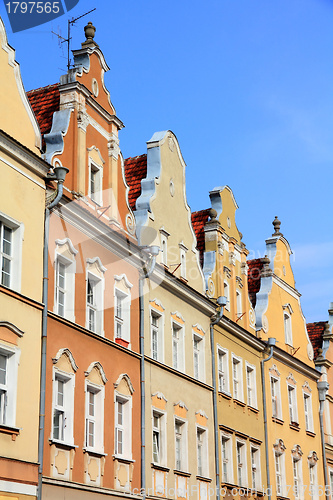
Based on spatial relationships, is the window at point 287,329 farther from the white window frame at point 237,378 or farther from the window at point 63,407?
the window at point 63,407

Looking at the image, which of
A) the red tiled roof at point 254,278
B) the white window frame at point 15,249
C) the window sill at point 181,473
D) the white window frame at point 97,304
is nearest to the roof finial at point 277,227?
the red tiled roof at point 254,278

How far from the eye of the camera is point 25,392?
18172 mm

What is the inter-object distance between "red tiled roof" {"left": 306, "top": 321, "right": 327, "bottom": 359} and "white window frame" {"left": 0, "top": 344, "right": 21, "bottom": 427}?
25.1 meters

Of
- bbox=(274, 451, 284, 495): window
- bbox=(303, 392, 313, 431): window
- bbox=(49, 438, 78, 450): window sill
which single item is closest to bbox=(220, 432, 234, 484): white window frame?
bbox=(274, 451, 284, 495): window

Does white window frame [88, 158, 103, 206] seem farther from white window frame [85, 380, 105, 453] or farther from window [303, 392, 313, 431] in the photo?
window [303, 392, 313, 431]

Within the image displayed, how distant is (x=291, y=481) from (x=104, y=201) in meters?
Result: 15.5

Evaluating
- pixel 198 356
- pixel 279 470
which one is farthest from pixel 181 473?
pixel 279 470

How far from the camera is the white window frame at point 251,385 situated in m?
31.6

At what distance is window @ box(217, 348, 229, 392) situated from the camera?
29306 millimetres

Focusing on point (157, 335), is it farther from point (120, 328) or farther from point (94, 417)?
point (94, 417)

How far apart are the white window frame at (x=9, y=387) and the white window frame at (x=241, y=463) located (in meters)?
13.3

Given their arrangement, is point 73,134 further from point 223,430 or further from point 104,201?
point 223,430

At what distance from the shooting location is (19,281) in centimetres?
1869

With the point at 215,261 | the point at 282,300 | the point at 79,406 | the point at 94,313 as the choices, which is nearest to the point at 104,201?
the point at 94,313
